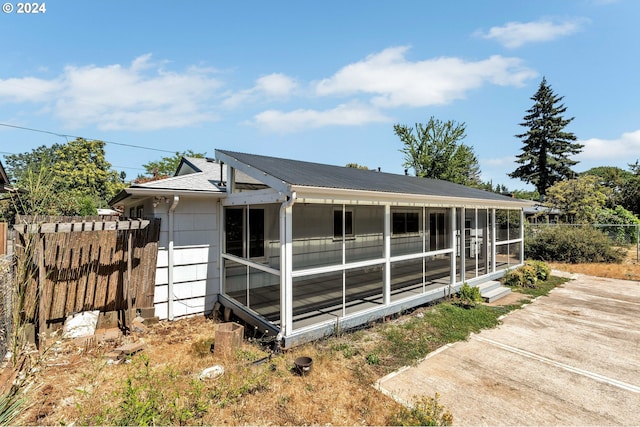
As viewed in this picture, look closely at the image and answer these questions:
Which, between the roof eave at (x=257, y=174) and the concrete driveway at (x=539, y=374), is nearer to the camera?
the concrete driveway at (x=539, y=374)

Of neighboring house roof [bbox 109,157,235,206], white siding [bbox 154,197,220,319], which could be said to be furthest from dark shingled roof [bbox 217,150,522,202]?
white siding [bbox 154,197,220,319]

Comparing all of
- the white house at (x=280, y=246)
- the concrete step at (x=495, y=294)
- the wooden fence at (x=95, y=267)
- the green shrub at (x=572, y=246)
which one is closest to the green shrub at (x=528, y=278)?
the white house at (x=280, y=246)

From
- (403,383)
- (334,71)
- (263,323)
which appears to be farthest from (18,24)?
(334,71)

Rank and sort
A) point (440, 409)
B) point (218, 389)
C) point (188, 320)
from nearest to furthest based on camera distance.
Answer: point (440, 409) → point (218, 389) → point (188, 320)

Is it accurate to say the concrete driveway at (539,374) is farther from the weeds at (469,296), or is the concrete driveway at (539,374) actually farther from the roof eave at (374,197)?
the roof eave at (374,197)

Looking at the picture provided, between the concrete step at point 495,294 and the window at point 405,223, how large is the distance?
3857 mm

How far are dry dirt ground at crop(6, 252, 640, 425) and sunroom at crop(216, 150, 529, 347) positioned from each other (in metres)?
0.85

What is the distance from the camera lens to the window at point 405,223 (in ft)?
38.6

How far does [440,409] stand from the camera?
3.67 metres

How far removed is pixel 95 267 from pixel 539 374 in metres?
8.54

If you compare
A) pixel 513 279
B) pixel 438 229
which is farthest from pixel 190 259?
pixel 438 229

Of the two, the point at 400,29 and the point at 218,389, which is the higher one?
the point at 400,29

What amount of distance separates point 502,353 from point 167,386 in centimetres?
568

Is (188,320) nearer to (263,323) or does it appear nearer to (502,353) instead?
(263,323)
